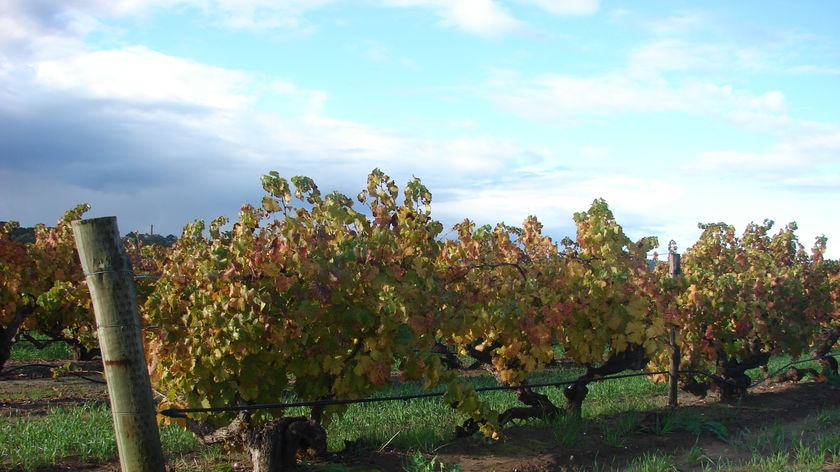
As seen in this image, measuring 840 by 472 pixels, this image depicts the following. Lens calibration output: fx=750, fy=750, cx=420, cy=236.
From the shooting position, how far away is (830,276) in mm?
14852

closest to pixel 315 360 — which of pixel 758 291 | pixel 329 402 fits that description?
pixel 329 402

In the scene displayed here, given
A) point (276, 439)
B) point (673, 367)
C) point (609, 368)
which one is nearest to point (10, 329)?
point (276, 439)

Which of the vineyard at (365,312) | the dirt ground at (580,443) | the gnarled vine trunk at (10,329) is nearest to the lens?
the vineyard at (365,312)

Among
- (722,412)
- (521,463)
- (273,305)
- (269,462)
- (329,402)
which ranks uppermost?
(273,305)

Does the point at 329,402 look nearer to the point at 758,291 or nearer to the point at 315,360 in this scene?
the point at 315,360

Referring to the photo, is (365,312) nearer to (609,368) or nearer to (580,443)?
(580,443)

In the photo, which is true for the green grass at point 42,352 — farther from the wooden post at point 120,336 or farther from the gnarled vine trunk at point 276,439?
the wooden post at point 120,336

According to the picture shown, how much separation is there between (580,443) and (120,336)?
15.7ft

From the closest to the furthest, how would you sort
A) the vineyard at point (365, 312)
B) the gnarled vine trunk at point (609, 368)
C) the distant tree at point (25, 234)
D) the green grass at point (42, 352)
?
the vineyard at point (365, 312), the gnarled vine trunk at point (609, 368), the green grass at point (42, 352), the distant tree at point (25, 234)

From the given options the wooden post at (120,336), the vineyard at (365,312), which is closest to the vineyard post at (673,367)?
the vineyard at (365,312)

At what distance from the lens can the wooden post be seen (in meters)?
4.62

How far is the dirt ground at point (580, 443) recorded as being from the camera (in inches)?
265

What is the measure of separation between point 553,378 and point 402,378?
856cm

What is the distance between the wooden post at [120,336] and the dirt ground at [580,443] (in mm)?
2014
